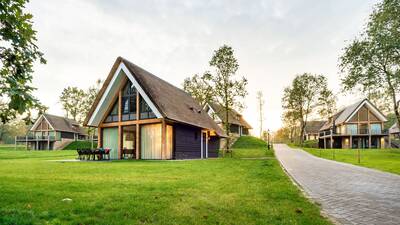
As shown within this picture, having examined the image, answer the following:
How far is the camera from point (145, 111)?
802 inches

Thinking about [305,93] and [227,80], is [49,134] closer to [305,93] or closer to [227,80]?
[227,80]

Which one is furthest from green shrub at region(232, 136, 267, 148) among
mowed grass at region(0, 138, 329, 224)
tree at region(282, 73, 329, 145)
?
mowed grass at region(0, 138, 329, 224)

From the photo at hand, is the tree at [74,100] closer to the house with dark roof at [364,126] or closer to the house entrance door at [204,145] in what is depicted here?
the house entrance door at [204,145]

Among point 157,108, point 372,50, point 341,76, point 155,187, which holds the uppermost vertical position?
point 372,50

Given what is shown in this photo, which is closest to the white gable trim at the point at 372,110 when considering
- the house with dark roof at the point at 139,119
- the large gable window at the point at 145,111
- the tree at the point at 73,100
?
the house with dark roof at the point at 139,119

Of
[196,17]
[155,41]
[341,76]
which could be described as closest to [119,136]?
[155,41]

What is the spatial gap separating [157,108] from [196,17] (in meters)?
7.51

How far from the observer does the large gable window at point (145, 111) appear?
65.8 feet

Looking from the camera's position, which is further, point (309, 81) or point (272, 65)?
point (309, 81)

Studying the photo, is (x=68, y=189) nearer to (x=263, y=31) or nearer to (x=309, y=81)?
(x=263, y=31)

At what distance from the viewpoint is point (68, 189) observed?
644cm

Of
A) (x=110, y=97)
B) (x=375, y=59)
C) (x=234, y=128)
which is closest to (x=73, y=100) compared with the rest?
(x=234, y=128)

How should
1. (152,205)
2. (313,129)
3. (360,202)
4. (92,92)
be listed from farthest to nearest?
(313,129) → (92,92) → (360,202) → (152,205)

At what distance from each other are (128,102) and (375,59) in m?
20.7
